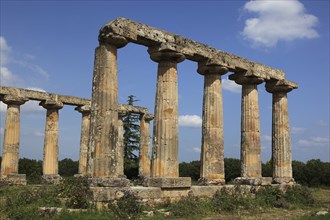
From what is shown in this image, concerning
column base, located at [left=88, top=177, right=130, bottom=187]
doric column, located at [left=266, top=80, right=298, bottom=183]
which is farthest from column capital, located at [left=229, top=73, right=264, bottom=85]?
column base, located at [left=88, top=177, right=130, bottom=187]

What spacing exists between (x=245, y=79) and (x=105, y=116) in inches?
403

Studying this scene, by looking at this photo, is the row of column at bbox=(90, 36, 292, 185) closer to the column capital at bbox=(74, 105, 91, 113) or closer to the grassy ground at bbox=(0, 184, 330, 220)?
the grassy ground at bbox=(0, 184, 330, 220)

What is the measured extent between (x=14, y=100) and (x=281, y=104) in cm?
1999

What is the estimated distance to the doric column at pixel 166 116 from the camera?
710 inches

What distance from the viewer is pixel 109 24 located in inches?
644

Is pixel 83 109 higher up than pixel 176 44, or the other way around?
pixel 176 44

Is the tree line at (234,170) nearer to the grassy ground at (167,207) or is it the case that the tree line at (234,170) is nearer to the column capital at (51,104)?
the column capital at (51,104)

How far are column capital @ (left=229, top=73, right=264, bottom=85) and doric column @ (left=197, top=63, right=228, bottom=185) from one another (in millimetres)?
2025

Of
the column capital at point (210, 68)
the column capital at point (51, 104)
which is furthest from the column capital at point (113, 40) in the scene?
the column capital at point (51, 104)

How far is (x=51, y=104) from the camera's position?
31656mm

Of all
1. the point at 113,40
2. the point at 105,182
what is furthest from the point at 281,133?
the point at 105,182

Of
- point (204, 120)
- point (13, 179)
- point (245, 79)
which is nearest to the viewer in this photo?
point (204, 120)

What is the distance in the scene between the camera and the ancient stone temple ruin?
1619cm

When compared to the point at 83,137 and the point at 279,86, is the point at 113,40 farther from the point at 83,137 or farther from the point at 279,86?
the point at 83,137
